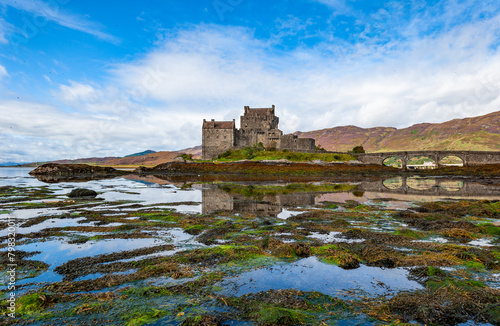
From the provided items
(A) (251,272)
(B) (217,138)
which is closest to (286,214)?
(A) (251,272)

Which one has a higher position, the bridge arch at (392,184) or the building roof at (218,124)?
the building roof at (218,124)

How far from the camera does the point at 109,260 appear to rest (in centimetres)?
799

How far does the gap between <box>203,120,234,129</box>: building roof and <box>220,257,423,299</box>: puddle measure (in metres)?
78.2

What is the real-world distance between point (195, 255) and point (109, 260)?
2.61m

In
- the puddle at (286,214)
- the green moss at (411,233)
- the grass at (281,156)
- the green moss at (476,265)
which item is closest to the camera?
the green moss at (476,265)

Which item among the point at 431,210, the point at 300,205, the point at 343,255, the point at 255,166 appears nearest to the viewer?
the point at 343,255

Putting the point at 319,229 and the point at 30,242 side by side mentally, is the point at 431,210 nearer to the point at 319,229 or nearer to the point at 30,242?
the point at 319,229

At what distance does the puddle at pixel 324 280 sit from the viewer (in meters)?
6.16

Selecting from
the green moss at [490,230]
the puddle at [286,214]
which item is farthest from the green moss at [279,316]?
the green moss at [490,230]

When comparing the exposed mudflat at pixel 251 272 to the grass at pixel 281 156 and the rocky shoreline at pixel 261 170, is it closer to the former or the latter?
the rocky shoreline at pixel 261 170

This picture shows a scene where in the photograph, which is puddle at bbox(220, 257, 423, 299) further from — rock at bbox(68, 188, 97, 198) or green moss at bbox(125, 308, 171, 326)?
rock at bbox(68, 188, 97, 198)

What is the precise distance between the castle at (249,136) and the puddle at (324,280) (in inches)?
2848

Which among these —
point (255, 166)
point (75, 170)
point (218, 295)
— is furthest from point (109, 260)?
point (75, 170)

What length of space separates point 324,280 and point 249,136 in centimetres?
8223
